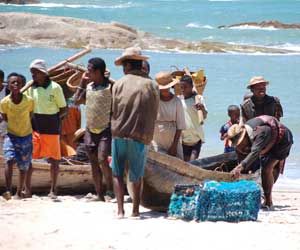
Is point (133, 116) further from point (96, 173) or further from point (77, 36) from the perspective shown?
point (77, 36)

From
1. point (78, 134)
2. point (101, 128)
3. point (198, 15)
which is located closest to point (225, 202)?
point (101, 128)

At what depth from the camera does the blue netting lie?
8492mm

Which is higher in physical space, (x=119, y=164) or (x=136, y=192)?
(x=119, y=164)

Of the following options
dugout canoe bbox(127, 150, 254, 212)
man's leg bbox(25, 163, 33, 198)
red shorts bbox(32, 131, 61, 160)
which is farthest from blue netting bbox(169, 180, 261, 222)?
man's leg bbox(25, 163, 33, 198)

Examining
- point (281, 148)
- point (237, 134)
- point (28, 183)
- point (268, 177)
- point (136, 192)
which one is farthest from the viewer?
point (28, 183)

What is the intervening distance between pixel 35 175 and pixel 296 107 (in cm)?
1144

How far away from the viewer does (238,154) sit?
30.8ft

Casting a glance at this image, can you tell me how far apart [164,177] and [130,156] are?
703mm

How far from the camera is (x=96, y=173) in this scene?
9648 mm

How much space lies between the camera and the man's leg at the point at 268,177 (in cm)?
931

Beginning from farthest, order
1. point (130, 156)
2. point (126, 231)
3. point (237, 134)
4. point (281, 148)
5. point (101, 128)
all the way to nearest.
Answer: point (101, 128) → point (281, 148) → point (237, 134) → point (130, 156) → point (126, 231)

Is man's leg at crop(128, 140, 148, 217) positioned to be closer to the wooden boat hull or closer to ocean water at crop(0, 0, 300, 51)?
the wooden boat hull

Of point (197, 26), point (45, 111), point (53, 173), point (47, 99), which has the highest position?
point (47, 99)

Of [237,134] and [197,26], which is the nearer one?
[237,134]
